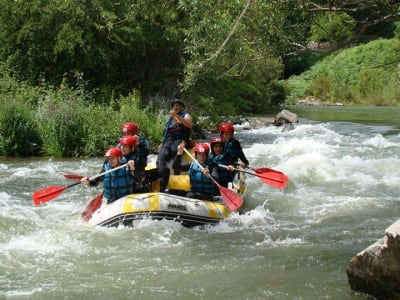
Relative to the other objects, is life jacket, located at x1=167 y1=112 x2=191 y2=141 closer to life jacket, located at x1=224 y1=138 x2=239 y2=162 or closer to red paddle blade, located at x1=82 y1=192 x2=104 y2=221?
life jacket, located at x1=224 y1=138 x2=239 y2=162

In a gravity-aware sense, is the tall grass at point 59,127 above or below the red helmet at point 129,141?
below

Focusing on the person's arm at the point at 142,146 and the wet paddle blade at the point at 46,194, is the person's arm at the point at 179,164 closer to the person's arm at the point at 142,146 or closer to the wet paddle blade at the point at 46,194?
the person's arm at the point at 142,146

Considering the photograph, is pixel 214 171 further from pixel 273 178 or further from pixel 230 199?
pixel 273 178

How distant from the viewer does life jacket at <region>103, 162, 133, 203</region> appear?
7363mm

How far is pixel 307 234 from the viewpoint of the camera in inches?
271

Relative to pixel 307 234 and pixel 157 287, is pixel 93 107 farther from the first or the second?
pixel 157 287

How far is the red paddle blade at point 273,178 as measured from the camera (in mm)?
8198

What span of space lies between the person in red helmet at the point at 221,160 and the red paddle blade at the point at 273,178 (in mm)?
432

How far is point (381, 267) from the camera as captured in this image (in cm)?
439

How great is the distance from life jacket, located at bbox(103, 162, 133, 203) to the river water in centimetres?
54

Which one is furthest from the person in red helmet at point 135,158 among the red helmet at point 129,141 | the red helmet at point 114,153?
the red helmet at point 114,153

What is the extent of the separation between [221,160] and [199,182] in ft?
2.31

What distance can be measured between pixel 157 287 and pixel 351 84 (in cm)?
3344

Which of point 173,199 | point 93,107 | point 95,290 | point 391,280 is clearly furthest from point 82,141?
point 391,280
